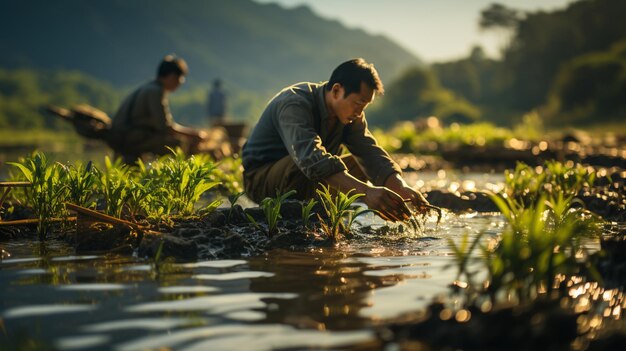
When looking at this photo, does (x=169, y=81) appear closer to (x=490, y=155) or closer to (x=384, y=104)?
(x=490, y=155)

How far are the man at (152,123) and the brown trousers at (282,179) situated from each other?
4.77 m

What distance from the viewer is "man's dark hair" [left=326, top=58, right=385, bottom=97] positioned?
5.54 m

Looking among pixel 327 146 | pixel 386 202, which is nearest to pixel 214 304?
pixel 386 202

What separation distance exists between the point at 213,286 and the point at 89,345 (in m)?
1.15

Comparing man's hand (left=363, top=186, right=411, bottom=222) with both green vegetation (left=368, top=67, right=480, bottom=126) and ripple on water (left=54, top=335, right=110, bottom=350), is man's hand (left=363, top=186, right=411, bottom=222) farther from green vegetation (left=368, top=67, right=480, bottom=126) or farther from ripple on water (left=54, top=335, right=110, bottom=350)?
green vegetation (left=368, top=67, right=480, bottom=126)

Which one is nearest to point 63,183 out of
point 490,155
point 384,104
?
point 490,155

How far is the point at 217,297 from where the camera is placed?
12.2 feet

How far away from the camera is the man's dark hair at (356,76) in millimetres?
5543

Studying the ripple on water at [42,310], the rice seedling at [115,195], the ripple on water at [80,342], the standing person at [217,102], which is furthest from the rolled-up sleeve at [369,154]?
the standing person at [217,102]

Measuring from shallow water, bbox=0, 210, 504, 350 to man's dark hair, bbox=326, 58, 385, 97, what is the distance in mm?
1177

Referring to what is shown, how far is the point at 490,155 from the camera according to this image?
17094 mm

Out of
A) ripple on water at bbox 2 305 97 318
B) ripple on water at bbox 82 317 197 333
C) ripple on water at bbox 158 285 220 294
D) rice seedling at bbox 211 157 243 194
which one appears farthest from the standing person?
ripple on water at bbox 82 317 197 333

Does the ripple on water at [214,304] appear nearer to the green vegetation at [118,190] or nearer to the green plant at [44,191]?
the green vegetation at [118,190]

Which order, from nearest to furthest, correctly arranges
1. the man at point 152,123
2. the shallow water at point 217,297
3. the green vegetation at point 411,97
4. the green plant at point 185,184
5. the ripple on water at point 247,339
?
1. the ripple on water at point 247,339
2. the shallow water at point 217,297
3. the green plant at point 185,184
4. the man at point 152,123
5. the green vegetation at point 411,97
